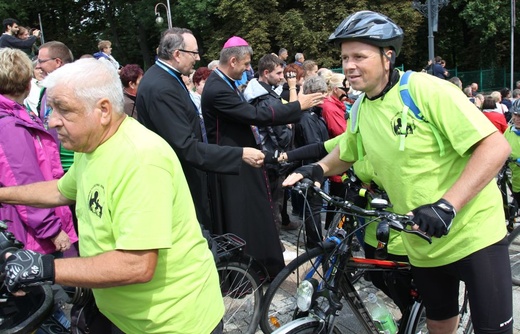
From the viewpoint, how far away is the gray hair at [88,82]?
1585mm

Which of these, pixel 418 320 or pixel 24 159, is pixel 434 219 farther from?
pixel 24 159

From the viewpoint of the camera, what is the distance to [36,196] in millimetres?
2219

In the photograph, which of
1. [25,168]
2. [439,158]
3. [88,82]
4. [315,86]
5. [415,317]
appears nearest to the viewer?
[88,82]

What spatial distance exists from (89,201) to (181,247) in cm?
36

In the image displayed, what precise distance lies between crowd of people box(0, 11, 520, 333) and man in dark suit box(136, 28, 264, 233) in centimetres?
1

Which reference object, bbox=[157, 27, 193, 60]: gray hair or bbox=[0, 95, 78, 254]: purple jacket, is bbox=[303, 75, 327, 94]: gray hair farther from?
bbox=[0, 95, 78, 254]: purple jacket

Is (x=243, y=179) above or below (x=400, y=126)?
below

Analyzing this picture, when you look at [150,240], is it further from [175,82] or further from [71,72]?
[175,82]

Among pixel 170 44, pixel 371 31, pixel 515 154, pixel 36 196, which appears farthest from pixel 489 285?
pixel 515 154

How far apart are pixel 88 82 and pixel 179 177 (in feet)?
1.44

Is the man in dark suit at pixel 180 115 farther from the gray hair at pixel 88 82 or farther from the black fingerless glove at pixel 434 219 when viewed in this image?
the gray hair at pixel 88 82

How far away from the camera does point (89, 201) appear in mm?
1664

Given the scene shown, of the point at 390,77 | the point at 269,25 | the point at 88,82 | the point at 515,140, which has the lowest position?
the point at 515,140

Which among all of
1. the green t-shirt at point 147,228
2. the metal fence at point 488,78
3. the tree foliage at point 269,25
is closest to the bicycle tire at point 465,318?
the green t-shirt at point 147,228
